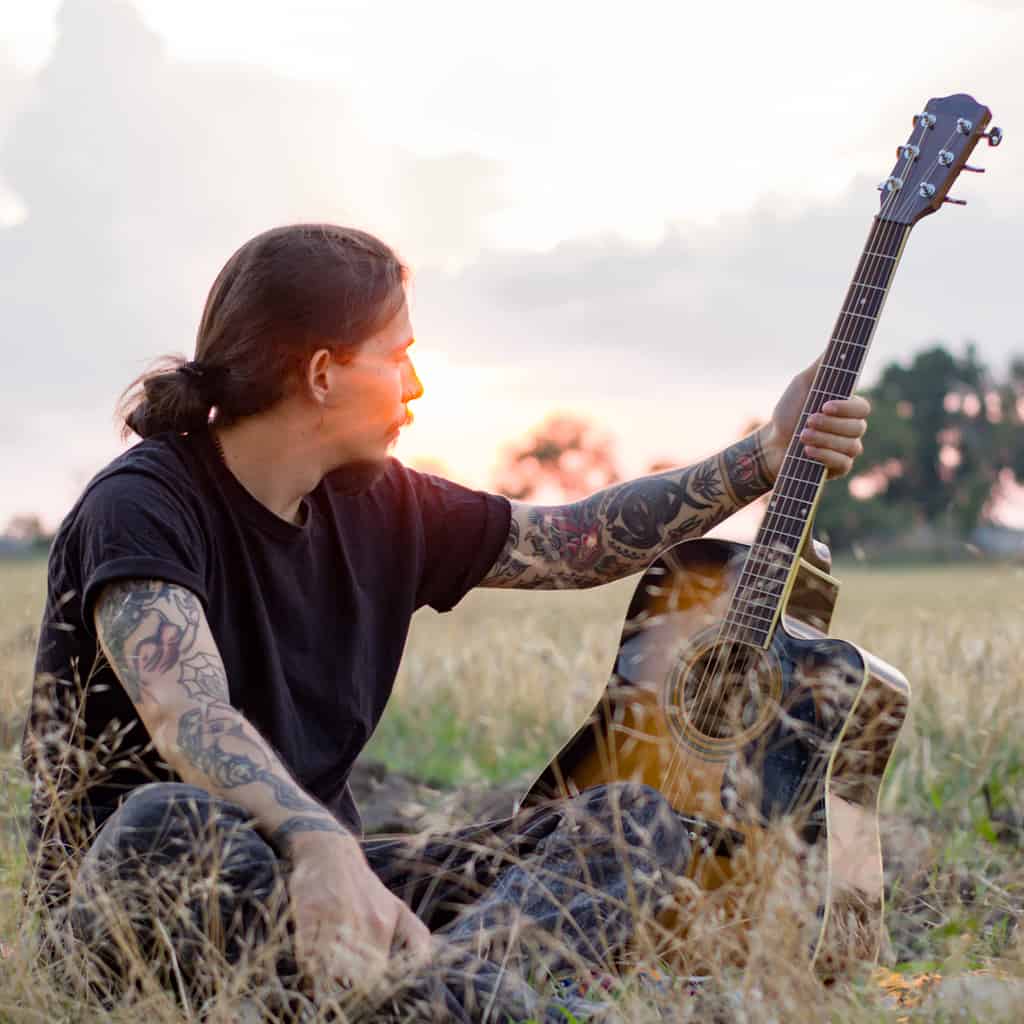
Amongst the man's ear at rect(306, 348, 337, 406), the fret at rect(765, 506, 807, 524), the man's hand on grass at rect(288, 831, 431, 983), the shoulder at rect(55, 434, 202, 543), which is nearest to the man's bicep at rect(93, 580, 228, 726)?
the shoulder at rect(55, 434, 202, 543)

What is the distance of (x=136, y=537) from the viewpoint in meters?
2.73

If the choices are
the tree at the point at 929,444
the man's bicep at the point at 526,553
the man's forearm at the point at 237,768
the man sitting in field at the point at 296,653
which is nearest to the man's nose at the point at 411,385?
the man sitting in field at the point at 296,653

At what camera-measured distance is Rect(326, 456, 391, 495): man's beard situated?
3.29 meters

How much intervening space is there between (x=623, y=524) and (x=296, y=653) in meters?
1.01

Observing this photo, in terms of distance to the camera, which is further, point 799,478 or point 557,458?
point 557,458

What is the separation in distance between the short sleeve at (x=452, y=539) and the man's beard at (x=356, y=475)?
203 mm

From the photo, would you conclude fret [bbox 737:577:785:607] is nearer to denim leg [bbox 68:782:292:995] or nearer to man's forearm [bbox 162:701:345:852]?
man's forearm [bbox 162:701:345:852]

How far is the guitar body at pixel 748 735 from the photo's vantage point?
2.96m

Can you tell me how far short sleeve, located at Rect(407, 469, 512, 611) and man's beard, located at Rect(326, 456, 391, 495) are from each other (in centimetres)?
20

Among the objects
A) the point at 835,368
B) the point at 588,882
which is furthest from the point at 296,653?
the point at 835,368

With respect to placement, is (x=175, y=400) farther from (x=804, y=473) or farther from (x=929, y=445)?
(x=929, y=445)

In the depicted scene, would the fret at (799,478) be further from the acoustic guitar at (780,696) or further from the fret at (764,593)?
the fret at (764,593)

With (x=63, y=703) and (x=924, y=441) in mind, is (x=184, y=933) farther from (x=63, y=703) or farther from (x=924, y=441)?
(x=924, y=441)

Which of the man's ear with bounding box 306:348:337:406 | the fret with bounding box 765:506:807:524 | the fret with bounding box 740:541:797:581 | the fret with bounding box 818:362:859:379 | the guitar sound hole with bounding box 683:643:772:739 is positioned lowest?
the guitar sound hole with bounding box 683:643:772:739
